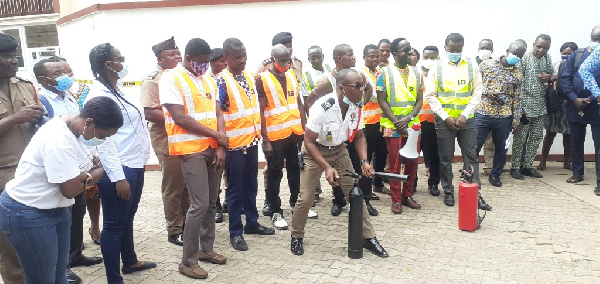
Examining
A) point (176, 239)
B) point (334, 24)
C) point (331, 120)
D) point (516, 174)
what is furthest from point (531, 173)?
point (176, 239)

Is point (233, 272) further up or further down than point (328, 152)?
further down

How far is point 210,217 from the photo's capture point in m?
4.46

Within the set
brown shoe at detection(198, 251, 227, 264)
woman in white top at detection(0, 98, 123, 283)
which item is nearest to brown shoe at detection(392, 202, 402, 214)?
brown shoe at detection(198, 251, 227, 264)

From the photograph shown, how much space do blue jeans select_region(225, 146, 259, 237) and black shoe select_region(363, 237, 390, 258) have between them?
1.35 metres

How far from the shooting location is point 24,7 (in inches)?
730

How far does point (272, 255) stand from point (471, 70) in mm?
3608

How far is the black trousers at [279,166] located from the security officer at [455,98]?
197 cm

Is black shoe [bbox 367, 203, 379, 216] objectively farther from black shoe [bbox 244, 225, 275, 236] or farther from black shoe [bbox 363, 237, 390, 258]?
black shoe [bbox 244, 225, 275, 236]

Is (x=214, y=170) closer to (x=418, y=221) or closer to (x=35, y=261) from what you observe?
(x=35, y=261)

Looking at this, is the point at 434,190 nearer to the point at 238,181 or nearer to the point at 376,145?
the point at 376,145

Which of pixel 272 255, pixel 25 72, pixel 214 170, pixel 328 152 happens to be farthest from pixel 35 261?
pixel 25 72

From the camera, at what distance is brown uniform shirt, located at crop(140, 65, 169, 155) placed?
4664 millimetres

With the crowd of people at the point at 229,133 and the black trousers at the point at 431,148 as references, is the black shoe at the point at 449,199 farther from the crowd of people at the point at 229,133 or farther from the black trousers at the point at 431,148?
the black trousers at the point at 431,148

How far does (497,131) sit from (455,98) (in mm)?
1399
